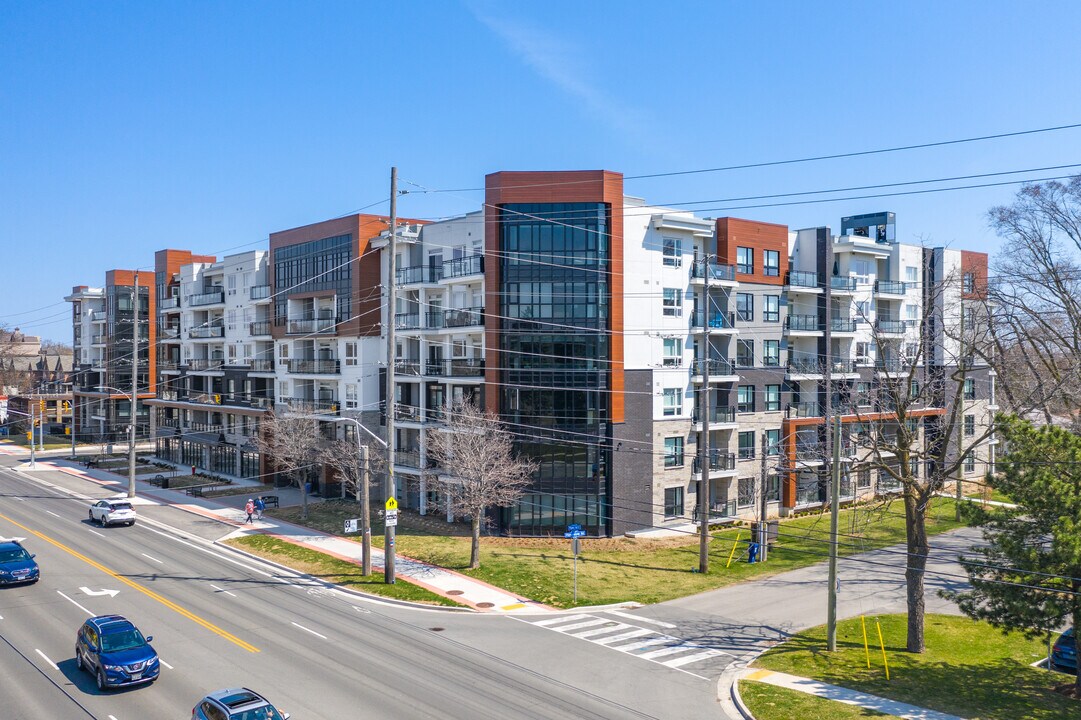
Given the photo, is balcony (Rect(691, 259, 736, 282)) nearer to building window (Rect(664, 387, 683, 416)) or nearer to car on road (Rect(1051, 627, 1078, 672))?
building window (Rect(664, 387, 683, 416))

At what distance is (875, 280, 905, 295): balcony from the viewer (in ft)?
197

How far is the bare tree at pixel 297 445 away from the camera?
48344mm

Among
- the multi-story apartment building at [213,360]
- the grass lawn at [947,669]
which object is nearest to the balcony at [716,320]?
the grass lawn at [947,669]

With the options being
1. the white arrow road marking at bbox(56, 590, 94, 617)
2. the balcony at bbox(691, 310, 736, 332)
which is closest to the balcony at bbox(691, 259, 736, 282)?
the balcony at bbox(691, 310, 736, 332)

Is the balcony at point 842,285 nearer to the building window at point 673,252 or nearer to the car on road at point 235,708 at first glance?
the building window at point 673,252

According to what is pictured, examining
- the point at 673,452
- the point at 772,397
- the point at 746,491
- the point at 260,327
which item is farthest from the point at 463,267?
the point at 260,327

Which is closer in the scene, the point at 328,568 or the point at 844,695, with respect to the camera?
the point at 844,695

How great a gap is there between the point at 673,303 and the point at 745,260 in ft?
24.6

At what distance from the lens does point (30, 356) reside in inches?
6442

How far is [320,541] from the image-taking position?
42469mm

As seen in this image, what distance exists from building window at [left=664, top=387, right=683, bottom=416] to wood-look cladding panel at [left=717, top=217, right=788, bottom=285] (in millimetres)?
9394

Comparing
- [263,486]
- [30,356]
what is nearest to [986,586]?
[263,486]

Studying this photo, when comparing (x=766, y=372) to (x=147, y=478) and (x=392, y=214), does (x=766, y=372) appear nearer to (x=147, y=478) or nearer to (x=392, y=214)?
(x=392, y=214)

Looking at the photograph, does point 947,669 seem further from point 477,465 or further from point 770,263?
point 770,263
